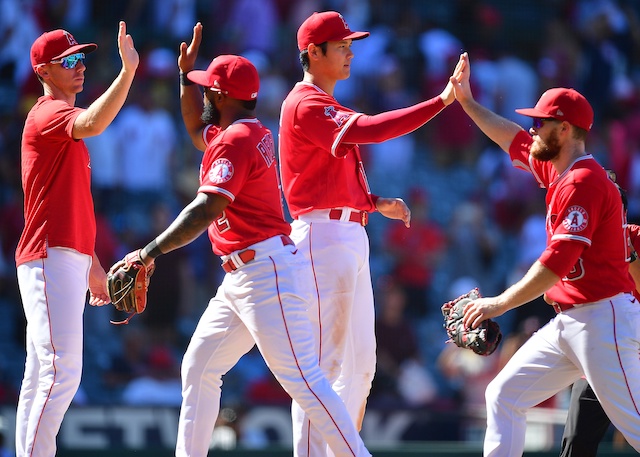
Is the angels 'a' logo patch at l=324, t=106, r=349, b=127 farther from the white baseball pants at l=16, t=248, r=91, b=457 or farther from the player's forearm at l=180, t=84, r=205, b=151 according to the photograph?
the white baseball pants at l=16, t=248, r=91, b=457

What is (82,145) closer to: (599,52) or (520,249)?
(520,249)

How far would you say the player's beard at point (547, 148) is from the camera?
5531 mm

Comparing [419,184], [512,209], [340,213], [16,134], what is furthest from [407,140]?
[340,213]

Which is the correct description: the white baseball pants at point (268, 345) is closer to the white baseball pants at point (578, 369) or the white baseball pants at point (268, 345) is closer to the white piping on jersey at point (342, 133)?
the white piping on jersey at point (342, 133)

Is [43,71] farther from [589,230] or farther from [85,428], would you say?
[85,428]

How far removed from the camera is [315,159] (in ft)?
19.6

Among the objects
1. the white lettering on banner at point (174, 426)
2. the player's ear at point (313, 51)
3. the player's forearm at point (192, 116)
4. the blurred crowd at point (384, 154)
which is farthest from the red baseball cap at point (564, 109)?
the blurred crowd at point (384, 154)

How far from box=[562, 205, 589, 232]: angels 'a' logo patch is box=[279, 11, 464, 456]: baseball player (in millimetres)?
889

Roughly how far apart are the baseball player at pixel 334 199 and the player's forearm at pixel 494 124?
27 cm

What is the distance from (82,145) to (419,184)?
7.98 meters

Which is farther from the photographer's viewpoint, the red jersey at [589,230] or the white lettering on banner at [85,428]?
the white lettering on banner at [85,428]

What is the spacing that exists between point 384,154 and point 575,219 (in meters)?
8.23

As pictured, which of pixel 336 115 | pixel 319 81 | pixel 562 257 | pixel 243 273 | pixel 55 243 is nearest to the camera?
pixel 562 257

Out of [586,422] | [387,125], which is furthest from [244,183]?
[586,422]
